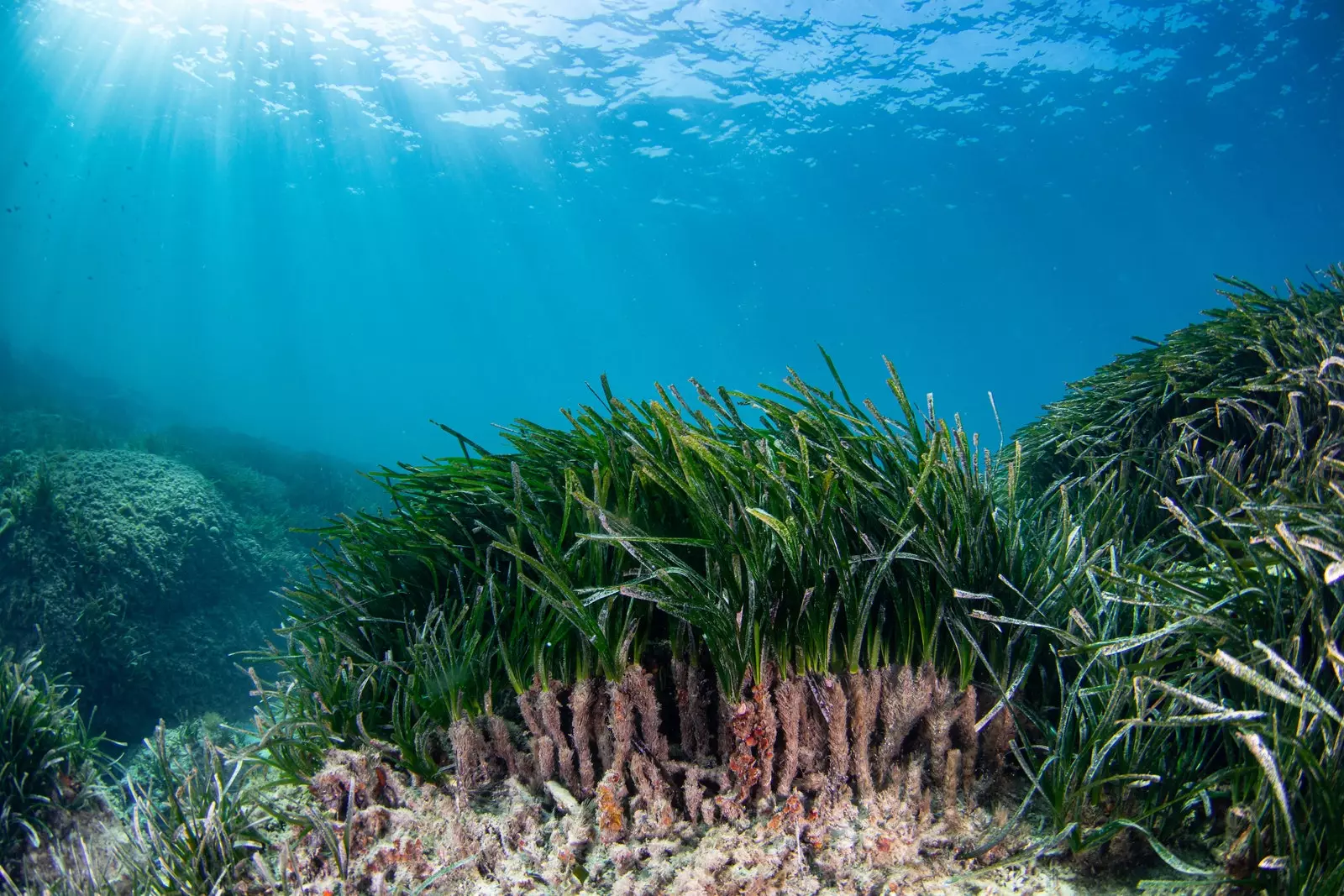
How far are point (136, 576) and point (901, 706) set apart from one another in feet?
37.7

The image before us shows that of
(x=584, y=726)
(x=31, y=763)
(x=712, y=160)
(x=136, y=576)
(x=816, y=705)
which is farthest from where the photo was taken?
(x=712, y=160)

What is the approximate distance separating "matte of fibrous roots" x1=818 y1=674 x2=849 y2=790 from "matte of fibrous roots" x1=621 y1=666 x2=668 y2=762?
1.63ft

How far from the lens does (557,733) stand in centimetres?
199

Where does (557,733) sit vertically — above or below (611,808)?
above

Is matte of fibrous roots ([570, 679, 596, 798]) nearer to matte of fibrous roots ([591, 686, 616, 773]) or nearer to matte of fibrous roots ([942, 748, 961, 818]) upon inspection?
matte of fibrous roots ([591, 686, 616, 773])

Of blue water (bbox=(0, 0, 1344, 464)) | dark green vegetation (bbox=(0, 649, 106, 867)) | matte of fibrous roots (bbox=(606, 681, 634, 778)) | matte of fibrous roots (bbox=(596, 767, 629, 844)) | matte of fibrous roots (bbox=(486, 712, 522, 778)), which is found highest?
blue water (bbox=(0, 0, 1344, 464))

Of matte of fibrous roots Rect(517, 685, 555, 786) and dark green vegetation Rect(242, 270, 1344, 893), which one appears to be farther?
matte of fibrous roots Rect(517, 685, 555, 786)

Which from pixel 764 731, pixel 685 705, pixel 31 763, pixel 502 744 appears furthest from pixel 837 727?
pixel 31 763

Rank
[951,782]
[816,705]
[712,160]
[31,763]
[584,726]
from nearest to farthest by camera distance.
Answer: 1. [951,782]
2. [816,705]
3. [584,726]
4. [31,763]
5. [712,160]

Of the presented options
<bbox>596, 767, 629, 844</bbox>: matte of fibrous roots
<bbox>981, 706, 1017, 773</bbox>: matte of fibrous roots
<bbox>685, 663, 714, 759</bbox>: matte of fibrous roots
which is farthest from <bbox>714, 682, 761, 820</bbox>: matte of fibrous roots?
<bbox>981, 706, 1017, 773</bbox>: matte of fibrous roots

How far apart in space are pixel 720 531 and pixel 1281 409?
3331 mm

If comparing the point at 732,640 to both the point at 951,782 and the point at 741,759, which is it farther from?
the point at 951,782

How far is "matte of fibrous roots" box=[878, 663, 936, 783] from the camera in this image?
1.81 m

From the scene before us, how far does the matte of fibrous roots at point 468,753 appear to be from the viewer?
2016 millimetres
